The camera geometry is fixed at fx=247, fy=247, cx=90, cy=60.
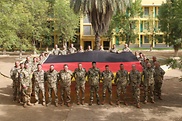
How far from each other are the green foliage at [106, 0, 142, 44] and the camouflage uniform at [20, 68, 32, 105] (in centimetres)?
2502

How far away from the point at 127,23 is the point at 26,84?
26.7 meters

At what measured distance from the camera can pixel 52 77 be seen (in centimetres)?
870

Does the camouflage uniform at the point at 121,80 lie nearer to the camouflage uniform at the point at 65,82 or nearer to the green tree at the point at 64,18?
the camouflage uniform at the point at 65,82

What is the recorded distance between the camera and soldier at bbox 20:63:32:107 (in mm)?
8789

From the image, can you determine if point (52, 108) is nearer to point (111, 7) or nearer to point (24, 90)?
point (24, 90)


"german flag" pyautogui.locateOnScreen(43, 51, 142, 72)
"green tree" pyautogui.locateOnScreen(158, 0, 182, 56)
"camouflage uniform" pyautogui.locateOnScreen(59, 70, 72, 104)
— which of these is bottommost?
"camouflage uniform" pyautogui.locateOnScreen(59, 70, 72, 104)

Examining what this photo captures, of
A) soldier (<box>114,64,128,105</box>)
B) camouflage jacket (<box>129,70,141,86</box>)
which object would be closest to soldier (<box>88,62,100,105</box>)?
soldier (<box>114,64,128,105</box>)

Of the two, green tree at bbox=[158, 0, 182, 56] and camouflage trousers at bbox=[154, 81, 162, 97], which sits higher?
green tree at bbox=[158, 0, 182, 56]

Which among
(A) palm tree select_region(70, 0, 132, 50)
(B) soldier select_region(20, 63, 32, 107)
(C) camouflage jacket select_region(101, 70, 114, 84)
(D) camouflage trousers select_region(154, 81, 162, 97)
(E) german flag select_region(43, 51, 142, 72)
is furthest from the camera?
(A) palm tree select_region(70, 0, 132, 50)

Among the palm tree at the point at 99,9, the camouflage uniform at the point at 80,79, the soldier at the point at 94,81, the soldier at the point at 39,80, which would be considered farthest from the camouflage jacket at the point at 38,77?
the palm tree at the point at 99,9

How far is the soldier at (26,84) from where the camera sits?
28.8 feet

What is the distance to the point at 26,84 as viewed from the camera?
884 cm

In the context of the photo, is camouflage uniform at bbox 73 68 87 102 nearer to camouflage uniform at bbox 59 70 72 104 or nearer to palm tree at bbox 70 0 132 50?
camouflage uniform at bbox 59 70 72 104

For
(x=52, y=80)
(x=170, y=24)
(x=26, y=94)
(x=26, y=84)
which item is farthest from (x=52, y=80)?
(x=170, y=24)
